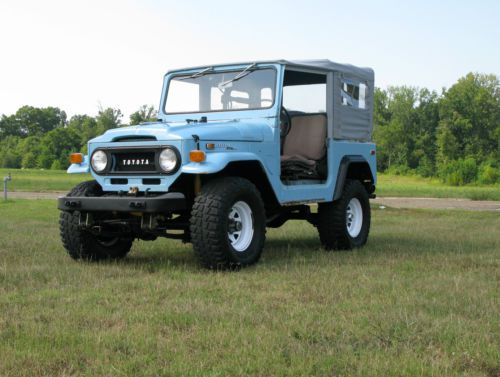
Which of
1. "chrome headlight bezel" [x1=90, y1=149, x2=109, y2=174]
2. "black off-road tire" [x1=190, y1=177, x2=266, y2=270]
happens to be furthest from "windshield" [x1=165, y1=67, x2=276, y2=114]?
"chrome headlight bezel" [x1=90, y1=149, x2=109, y2=174]

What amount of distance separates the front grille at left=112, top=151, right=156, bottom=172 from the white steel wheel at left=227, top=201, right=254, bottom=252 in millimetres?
969

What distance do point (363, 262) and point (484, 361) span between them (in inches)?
155

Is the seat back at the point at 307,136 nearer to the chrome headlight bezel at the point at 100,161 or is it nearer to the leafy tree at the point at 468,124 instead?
the chrome headlight bezel at the point at 100,161

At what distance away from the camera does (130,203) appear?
6891mm

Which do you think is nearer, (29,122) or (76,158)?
(76,158)

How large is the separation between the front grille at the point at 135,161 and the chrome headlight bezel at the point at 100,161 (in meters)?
0.10

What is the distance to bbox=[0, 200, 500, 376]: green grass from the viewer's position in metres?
3.91

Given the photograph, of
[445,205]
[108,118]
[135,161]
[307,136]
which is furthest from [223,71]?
[108,118]

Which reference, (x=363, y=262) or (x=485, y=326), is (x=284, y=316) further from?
(x=363, y=262)

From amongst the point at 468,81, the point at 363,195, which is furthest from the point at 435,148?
the point at 363,195

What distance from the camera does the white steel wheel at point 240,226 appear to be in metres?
7.38

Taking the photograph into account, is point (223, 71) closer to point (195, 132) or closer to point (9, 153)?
point (195, 132)

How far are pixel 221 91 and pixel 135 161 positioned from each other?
175 cm

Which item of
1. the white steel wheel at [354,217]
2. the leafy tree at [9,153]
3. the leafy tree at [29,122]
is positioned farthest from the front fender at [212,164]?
the leafy tree at [29,122]
